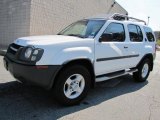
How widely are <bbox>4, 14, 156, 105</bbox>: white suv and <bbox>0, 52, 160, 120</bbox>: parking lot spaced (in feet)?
1.16

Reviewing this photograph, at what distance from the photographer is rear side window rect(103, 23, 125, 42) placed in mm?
6066

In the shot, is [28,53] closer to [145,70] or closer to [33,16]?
[145,70]

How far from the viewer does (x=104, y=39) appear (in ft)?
19.5

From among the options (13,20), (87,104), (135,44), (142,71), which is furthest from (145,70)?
(13,20)

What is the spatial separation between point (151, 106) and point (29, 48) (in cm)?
298

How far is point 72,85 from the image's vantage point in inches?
209

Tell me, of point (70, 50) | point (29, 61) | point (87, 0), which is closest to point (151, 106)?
point (70, 50)

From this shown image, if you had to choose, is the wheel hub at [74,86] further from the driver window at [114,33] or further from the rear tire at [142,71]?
the rear tire at [142,71]

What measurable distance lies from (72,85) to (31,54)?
1.13 meters

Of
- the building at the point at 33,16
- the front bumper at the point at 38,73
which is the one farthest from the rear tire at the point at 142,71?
the building at the point at 33,16

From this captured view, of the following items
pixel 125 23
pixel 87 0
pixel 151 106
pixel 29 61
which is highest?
pixel 87 0

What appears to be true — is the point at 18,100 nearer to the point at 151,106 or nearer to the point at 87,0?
the point at 151,106

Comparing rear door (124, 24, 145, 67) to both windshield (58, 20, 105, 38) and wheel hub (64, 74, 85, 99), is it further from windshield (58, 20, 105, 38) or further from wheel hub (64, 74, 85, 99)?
wheel hub (64, 74, 85, 99)

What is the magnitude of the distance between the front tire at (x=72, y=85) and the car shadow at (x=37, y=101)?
17 centimetres
